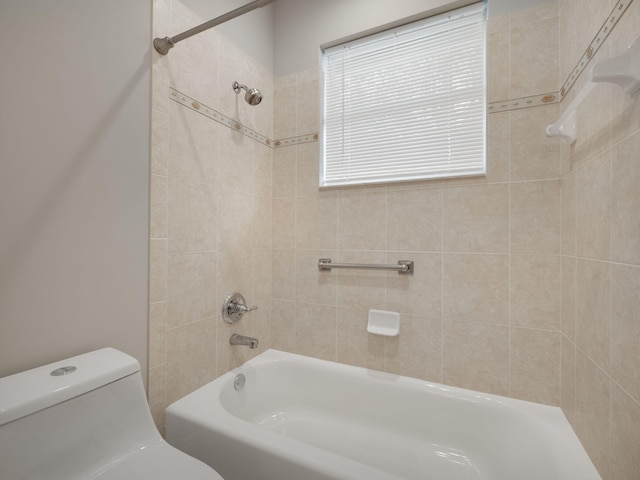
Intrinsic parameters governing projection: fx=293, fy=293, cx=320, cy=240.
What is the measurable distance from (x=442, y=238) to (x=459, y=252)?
0.11 meters

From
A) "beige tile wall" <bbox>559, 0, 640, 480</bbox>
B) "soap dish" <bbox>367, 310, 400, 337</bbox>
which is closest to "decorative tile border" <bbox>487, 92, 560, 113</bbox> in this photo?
"beige tile wall" <bbox>559, 0, 640, 480</bbox>

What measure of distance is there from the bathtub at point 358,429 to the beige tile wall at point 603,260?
0.19 meters

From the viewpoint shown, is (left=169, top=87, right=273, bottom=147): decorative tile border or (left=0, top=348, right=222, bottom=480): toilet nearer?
(left=0, top=348, right=222, bottom=480): toilet

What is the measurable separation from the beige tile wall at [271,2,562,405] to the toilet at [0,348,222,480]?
1030 mm

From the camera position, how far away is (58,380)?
0.83 meters

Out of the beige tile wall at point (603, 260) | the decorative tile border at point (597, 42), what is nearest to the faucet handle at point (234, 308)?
the beige tile wall at point (603, 260)

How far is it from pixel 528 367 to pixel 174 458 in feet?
4.87

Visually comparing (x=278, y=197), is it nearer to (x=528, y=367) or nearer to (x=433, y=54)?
(x=433, y=54)

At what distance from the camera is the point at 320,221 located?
1.82 metres

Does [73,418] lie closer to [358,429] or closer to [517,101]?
[358,429]

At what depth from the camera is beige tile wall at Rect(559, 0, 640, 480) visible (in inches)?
29.1

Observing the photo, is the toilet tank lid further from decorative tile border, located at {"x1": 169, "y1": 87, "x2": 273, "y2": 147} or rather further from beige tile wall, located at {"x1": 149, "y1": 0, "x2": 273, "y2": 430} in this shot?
decorative tile border, located at {"x1": 169, "y1": 87, "x2": 273, "y2": 147}

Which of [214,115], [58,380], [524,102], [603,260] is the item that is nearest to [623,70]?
[603,260]

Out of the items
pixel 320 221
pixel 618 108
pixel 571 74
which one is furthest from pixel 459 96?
pixel 320 221
